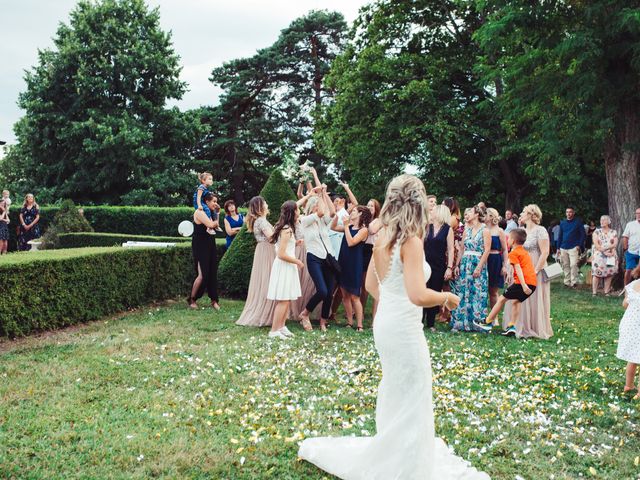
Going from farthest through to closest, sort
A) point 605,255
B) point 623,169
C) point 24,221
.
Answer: point 24,221
point 623,169
point 605,255

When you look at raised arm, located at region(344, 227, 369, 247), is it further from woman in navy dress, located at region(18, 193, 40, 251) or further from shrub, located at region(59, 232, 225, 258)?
woman in navy dress, located at region(18, 193, 40, 251)

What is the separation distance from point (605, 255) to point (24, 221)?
17194 mm

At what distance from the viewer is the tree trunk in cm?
1428

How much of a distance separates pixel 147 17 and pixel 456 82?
2003 centimetres

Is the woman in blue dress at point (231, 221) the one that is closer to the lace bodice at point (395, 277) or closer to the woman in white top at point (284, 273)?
the woman in white top at point (284, 273)

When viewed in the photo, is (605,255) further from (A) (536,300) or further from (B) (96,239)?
(B) (96,239)

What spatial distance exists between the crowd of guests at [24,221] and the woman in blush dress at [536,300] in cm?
1454

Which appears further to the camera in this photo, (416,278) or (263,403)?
(263,403)

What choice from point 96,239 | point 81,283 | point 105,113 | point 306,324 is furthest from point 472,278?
point 105,113

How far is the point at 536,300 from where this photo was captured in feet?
29.7

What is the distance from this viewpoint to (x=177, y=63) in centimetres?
3322

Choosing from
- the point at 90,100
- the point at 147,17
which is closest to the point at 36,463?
the point at 90,100

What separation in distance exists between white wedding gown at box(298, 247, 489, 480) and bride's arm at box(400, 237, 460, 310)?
105 mm

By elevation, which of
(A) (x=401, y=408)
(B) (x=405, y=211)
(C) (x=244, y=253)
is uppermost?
(B) (x=405, y=211)
